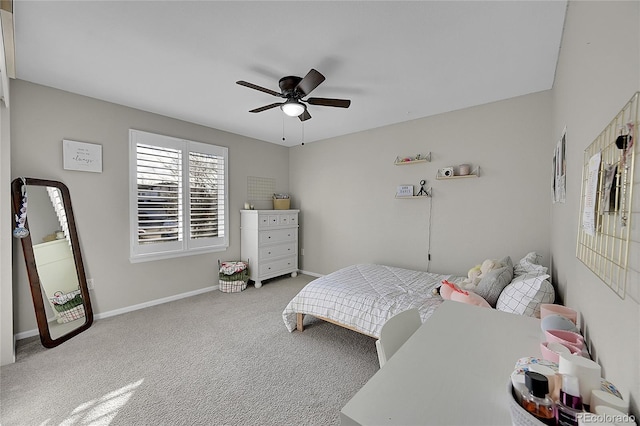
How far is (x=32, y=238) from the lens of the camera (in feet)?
8.32

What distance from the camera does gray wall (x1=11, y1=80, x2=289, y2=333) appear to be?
8.46 ft

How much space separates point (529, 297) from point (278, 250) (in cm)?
350

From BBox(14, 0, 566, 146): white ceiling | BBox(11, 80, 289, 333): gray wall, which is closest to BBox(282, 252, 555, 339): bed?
BBox(14, 0, 566, 146): white ceiling

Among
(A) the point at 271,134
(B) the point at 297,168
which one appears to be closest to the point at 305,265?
(B) the point at 297,168

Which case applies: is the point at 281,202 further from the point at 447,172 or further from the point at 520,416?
the point at 520,416

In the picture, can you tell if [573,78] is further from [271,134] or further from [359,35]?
[271,134]

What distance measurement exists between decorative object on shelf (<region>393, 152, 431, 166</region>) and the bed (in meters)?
1.49

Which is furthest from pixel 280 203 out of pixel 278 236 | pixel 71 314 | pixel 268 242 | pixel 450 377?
pixel 450 377

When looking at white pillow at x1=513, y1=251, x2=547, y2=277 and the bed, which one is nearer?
the bed

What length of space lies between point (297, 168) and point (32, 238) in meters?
3.63

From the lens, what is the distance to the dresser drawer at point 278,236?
4223 mm

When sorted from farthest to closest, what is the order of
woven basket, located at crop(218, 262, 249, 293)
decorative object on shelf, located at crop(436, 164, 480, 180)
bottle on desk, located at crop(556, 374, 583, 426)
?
woven basket, located at crop(218, 262, 249, 293) → decorative object on shelf, located at crop(436, 164, 480, 180) → bottle on desk, located at crop(556, 374, 583, 426)

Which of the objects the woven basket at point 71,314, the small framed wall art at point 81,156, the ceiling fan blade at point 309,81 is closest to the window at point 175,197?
the small framed wall art at point 81,156

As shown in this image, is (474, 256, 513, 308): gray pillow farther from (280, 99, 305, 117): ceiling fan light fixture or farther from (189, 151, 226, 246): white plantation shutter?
(189, 151, 226, 246): white plantation shutter
